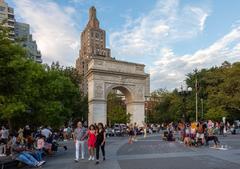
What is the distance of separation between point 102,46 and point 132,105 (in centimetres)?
10850

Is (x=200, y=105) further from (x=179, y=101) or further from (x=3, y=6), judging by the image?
(x=3, y=6)

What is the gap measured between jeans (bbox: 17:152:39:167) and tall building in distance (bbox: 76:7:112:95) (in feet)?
465

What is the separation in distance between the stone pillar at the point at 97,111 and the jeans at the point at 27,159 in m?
42.4

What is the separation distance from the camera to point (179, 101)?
282ft

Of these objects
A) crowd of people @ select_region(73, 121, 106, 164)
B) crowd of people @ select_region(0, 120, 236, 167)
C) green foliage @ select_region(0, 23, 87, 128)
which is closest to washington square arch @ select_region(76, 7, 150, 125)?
green foliage @ select_region(0, 23, 87, 128)

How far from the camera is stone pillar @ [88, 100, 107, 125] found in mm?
58728

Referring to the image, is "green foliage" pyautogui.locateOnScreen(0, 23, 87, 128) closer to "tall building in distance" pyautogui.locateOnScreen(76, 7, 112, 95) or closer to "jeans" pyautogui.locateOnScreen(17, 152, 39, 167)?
"jeans" pyautogui.locateOnScreen(17, 152, 39, 167)

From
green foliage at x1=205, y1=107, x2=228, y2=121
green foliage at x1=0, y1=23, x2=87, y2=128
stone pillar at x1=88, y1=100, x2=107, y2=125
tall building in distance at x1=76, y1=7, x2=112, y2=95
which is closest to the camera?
green foliage at x1=0, y1=23, x2=87, y2=128

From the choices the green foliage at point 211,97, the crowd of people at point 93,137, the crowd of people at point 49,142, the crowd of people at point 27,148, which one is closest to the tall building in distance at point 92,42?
the green foliage at point 211,97

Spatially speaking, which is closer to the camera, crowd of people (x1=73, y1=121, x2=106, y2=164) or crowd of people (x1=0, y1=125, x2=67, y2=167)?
crowd of people (x1=0, y1=125, x2=67, y2=167)

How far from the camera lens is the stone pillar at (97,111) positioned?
2312 inches

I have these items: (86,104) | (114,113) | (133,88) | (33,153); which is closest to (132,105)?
(133,88)

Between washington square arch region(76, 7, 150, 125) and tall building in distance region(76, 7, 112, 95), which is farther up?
tall building in distance region(76, 7, 112, 95)

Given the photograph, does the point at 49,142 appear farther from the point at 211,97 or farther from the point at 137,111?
the point at 211,97
